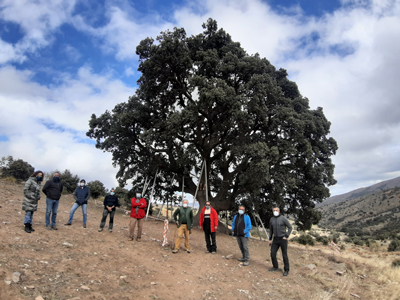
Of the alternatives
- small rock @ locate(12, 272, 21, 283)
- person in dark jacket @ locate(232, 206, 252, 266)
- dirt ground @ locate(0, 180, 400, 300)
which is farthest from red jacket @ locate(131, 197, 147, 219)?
small rock @ locate(12, 272, 21, 283)

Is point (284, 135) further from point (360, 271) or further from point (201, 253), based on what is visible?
point (201, 253)

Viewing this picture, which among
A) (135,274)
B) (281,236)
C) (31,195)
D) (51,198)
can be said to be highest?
(31,195)

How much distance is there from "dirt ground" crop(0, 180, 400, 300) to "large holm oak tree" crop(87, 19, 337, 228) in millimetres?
7416

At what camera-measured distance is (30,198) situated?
8.37 meters

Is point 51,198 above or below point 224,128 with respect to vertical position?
below

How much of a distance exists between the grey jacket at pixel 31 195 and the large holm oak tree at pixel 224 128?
9129mm

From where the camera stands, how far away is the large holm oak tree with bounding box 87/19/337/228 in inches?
652

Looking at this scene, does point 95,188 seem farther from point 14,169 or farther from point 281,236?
point 281,236

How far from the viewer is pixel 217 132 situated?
19078mm

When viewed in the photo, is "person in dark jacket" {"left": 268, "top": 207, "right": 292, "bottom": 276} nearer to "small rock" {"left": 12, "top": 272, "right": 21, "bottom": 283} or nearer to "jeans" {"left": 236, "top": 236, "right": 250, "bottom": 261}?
"jeans" {"left": 236, "top": 236, "right": 250, "bottom": 261}

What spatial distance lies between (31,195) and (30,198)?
0.10 m

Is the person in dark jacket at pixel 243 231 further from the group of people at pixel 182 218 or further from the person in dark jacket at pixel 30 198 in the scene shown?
the person in dark jacket at pixel 30 198

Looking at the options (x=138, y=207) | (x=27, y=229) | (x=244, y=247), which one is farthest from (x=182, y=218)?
(x=27, y=229)

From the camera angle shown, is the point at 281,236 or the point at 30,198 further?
the point at 281,236
